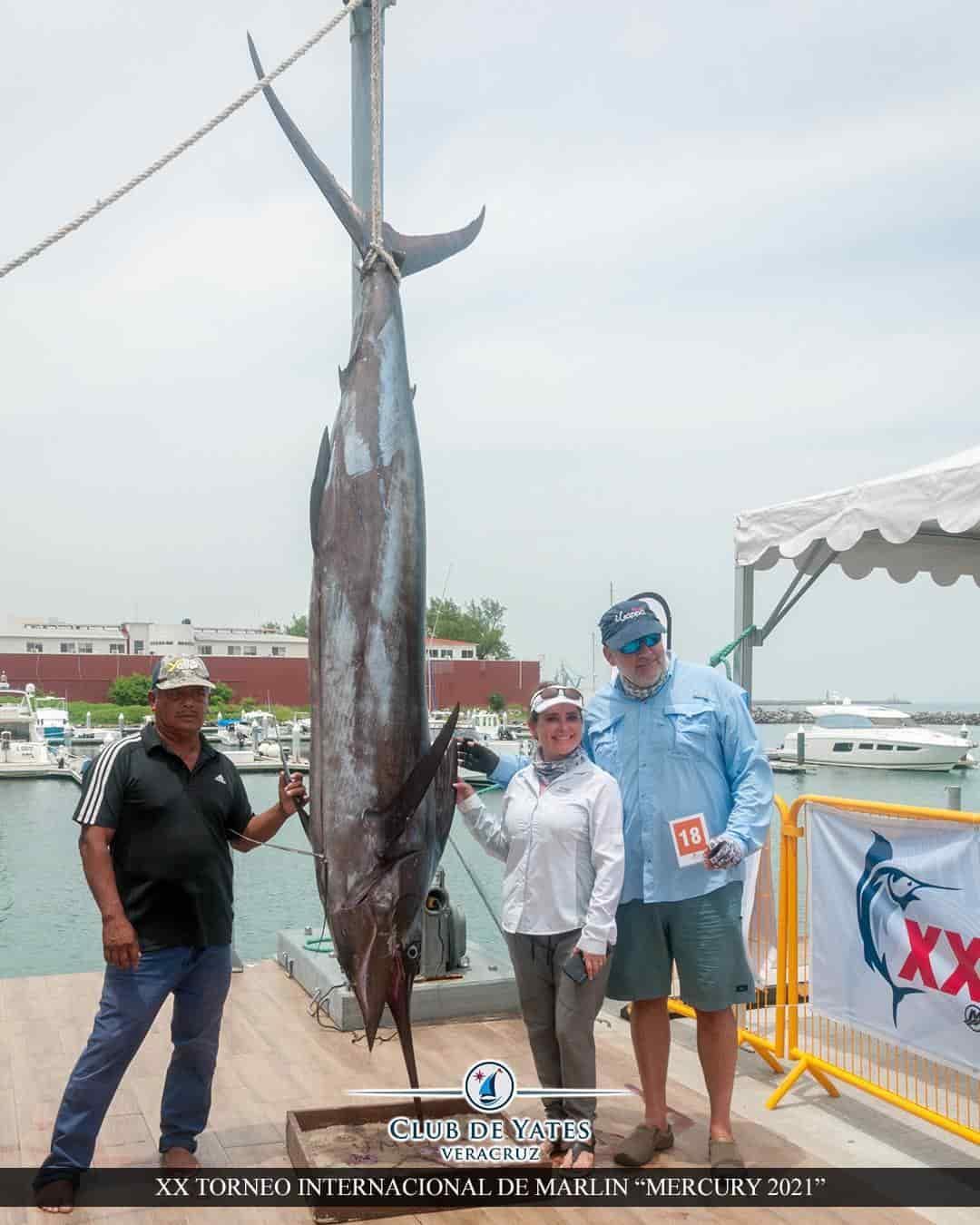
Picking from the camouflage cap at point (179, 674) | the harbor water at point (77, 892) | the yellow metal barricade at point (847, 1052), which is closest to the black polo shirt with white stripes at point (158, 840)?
the camouflage cap at point (179, 674)

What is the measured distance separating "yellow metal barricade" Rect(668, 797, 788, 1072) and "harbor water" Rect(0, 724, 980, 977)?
1289mm

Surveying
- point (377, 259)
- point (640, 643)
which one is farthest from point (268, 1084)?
point (377, 259)

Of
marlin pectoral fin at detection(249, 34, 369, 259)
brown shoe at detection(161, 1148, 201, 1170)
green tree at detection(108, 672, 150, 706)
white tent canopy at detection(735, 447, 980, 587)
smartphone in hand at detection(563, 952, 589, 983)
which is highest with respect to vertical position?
marlin pectoral fin at detection(249, 34, 369, 259)

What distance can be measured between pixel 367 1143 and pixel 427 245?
8.03 feet

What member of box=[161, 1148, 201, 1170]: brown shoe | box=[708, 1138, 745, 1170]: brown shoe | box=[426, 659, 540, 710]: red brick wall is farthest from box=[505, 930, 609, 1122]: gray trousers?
box=[426, 659, 540, 710]: red brick wall

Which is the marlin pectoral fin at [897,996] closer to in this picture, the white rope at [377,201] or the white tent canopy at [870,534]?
the white tent canopy at [870,534]

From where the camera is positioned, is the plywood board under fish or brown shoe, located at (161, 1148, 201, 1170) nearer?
the plywood board under fish

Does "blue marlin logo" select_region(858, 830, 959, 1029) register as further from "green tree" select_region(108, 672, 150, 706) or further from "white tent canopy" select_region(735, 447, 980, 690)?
"green tree" select_region(108, 672, 150, 706)

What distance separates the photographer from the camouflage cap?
3.12 meters

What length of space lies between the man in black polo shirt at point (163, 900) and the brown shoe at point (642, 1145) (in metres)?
1.19

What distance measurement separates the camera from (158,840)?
3.07 meters

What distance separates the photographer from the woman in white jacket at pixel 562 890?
3.06m

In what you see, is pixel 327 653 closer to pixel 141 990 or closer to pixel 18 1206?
pixel 141 990

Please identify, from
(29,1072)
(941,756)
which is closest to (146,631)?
(941,756)
